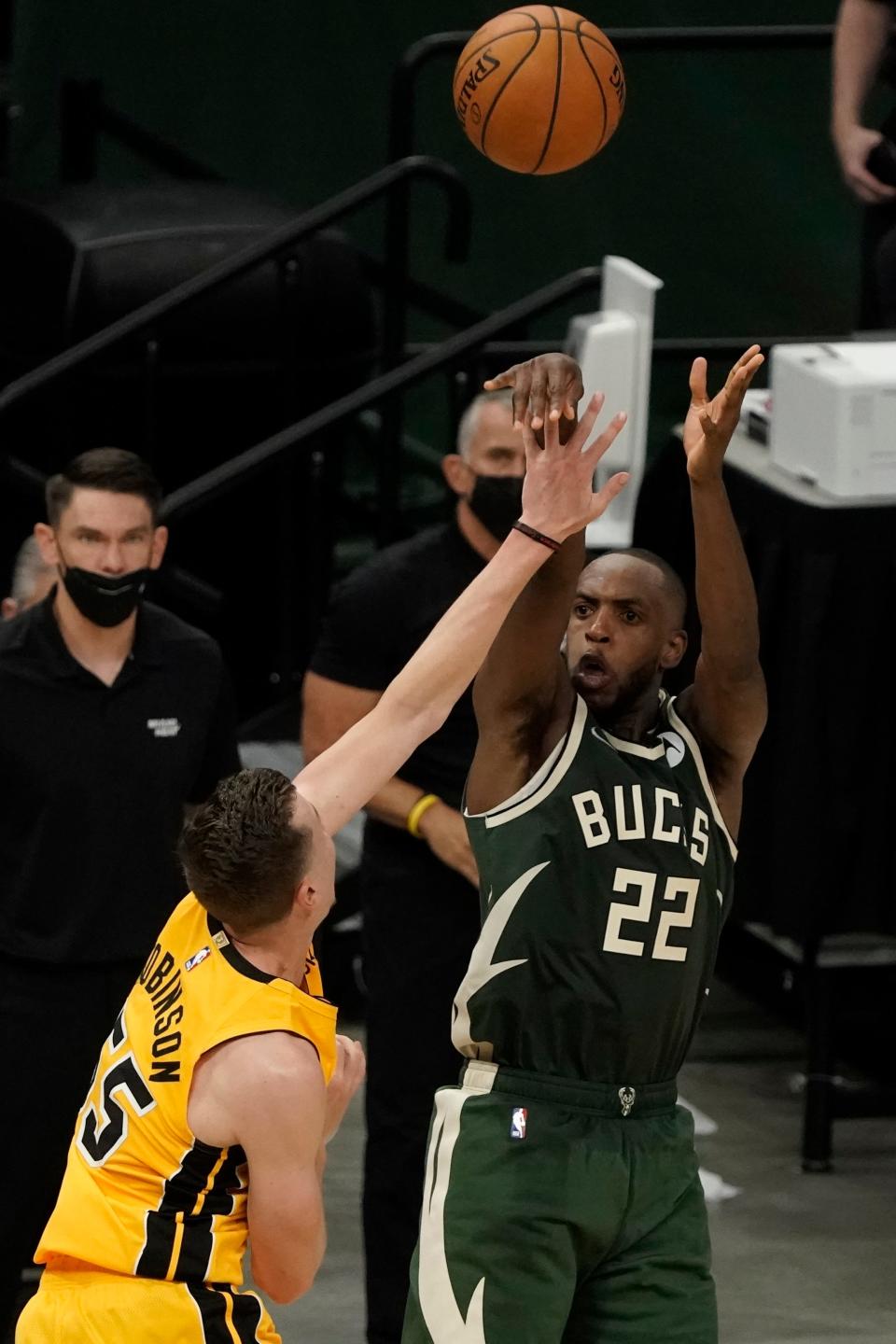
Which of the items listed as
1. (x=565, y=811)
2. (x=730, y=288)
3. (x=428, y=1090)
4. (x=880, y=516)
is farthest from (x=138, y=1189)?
(x=730, y=288)

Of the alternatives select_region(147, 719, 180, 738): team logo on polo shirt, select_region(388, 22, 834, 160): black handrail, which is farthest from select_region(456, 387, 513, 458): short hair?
select_region(388, 22, 834, 160): black handrail

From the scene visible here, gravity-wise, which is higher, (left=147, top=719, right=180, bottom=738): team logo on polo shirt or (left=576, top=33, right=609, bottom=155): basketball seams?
(left=576, top=33, right=609, bottom=155): basketball seams

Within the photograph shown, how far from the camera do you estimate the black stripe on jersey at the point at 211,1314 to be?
3.53m

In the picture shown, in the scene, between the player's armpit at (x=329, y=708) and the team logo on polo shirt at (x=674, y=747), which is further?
the player's armpit at (x=329, y=708)

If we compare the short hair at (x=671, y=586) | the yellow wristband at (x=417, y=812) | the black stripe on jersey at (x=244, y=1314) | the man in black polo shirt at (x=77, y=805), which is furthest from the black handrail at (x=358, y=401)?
the black stripe on jersey at (x=244, y=1314)

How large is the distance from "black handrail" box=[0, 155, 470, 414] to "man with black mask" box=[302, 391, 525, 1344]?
8.18 feet

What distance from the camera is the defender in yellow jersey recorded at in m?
3.41

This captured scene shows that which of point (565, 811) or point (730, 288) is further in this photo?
point (730, 288)

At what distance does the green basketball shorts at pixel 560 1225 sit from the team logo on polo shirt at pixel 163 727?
1.40m

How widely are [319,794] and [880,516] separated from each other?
2903mm

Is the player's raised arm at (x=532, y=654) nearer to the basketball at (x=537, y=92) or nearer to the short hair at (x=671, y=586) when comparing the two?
the short hair at (x=671, y=586)

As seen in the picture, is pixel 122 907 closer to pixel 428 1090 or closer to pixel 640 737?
pixel 428 1090

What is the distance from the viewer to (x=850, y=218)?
10.1 m

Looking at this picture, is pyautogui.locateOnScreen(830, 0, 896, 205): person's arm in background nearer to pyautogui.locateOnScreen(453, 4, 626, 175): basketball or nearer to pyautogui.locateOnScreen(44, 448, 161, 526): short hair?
pyautogui.locateOnScreen(453, 4, 626, 175): basketball
